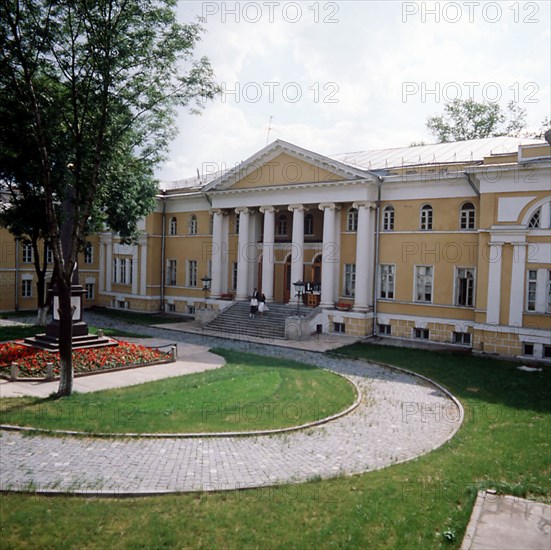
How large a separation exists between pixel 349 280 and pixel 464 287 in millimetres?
6349

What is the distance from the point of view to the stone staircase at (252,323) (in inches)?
1059

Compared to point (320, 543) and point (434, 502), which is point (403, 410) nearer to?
point (434, 502)

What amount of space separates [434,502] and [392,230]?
20.2 meters

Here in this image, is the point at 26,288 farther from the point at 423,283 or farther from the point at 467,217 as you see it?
the point at 467,217

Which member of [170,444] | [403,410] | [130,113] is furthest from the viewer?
[130,113]

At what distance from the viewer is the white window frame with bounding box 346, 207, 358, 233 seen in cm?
2811

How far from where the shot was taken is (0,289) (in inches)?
1382

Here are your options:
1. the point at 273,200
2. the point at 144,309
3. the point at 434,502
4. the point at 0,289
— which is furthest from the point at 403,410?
the point at 0,289

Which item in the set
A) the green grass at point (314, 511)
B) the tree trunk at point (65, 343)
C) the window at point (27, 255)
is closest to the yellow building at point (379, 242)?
the window at point (27, 255)

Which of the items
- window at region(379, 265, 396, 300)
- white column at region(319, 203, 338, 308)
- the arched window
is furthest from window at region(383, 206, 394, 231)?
the arched window

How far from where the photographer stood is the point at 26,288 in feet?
120

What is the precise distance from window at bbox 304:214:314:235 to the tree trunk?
18.9m

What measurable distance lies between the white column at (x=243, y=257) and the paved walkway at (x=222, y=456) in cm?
1869

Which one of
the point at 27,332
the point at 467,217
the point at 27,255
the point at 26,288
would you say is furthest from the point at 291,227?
the point at 26,288
